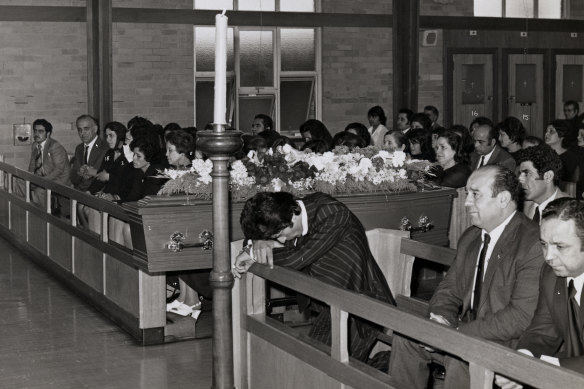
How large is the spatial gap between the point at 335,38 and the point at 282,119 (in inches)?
57.4

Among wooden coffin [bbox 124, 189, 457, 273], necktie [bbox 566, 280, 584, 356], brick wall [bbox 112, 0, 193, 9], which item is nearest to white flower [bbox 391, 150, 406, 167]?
wooden coffin [bbox 124, 189, 457, 273]

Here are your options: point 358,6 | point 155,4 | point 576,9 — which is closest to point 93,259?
point 155,4

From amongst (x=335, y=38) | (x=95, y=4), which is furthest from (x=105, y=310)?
(x=335, y=38)

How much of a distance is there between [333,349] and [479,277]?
0.73 meters

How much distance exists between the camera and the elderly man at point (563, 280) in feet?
10.6

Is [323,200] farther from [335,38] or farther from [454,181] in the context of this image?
[335,38]

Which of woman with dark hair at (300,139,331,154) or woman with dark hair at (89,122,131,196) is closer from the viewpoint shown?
woman with dark hair at (300,139,331,154)

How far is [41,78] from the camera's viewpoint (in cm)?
1302

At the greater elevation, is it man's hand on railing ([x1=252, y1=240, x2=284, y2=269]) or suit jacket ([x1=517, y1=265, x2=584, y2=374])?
man's hand on railing ([x1=252, y1=240, x2=284, y2=269])

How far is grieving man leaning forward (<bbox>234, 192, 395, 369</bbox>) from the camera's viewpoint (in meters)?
4.42

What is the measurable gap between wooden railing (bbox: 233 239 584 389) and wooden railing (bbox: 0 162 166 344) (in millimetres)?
1527

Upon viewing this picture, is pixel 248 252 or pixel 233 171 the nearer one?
pixel 248 252

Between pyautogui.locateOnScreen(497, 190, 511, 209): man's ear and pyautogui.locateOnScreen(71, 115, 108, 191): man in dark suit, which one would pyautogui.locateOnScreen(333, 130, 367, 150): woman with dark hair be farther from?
pyautogui.locateOnScreen(497, 190, 511, 209): man's ear

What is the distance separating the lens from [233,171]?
602 cm
